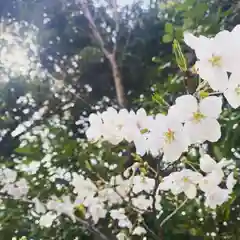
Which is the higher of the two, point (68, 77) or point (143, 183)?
point (68, 77)

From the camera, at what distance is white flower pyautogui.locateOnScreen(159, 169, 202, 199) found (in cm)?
55

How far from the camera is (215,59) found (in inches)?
14.0

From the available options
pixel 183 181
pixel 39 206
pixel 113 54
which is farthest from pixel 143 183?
pixel 113 54

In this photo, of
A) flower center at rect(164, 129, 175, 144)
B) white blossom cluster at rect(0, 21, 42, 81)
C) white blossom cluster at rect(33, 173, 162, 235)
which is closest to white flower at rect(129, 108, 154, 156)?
flower center at rect(164, 129, 175, 144)

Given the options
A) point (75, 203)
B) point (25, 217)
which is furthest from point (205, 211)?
point (25, 217)

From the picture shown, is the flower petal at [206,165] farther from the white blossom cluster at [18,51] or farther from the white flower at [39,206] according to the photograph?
the white blossom cluster at [18,51]

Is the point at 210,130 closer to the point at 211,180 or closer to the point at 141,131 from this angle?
the point at 141,131

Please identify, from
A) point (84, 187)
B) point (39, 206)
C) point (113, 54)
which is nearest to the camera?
point (84, 187)

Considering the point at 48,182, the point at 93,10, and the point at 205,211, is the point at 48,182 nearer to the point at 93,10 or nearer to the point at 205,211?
the point at 205,211

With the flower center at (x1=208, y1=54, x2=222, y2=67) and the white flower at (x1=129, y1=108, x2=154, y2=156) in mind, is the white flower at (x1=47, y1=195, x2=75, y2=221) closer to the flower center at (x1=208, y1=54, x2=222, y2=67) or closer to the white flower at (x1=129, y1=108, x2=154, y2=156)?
the white flower at (x1=129, y1=108, x2=154, y2=156)

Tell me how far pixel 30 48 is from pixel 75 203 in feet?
1.60

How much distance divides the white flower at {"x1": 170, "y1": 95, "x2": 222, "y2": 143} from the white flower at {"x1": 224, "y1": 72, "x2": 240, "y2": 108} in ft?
0.06

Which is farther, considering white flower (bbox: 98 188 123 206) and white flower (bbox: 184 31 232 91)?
white flower (bbox: 98 188 123 206)

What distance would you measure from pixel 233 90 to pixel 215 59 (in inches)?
1.2
